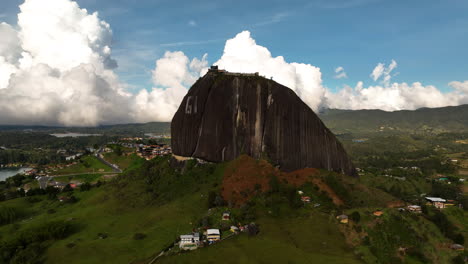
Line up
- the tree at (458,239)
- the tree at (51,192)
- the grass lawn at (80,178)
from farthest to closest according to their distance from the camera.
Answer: the grass lawn at (80,178), the tree at (51,192), the tree at (458,239)

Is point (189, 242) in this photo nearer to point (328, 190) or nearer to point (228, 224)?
point (228, 224)

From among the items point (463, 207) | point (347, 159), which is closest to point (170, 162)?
point (347, 159)

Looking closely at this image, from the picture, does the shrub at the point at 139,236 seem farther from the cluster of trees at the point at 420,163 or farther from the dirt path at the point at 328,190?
the cluster of trees at the point at 420,163

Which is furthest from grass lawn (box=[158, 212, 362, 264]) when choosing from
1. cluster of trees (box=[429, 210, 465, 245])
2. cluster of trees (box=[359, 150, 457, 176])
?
cluster of trees (box=[359, 150, 457, 176])

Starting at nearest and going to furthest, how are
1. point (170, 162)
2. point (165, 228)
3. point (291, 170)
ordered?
point (165, 228), point (291, 170), point (170, 162)

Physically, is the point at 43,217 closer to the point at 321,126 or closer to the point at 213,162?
the point at 213,162

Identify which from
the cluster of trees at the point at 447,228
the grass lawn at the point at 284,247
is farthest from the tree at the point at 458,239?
the grass lawn at the point at 284,247
